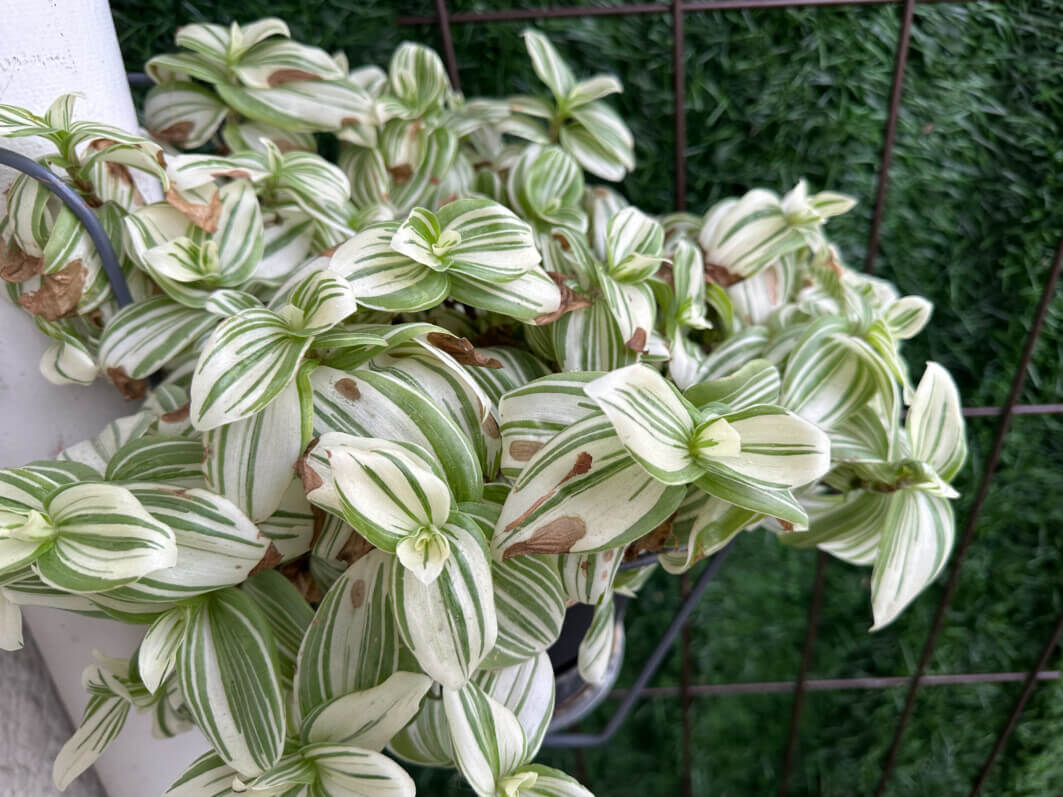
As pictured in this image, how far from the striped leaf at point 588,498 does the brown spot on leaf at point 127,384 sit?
253 millimetres

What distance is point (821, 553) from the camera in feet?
2.89

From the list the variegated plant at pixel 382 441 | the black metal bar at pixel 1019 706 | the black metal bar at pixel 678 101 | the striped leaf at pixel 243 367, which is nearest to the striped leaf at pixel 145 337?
the variegated plant at pixel 382 441

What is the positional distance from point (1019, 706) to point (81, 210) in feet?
3.45

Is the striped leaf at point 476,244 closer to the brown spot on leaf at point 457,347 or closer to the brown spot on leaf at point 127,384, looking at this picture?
the brown spot on leaf at point 457,347

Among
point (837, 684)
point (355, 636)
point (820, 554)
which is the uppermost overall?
point (355, 636)

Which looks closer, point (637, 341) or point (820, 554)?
point (637, 341)

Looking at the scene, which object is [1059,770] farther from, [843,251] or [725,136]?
[725,136]

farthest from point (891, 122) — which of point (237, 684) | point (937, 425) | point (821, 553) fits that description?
point (237, 684)

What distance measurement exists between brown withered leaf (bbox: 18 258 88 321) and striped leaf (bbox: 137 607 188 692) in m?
0.19

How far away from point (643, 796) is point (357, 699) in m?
0.87

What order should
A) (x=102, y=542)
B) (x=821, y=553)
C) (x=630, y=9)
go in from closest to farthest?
(x=102, y=542) < (x=630, y=9) < (x=821, y=553)

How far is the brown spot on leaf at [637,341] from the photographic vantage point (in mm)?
442

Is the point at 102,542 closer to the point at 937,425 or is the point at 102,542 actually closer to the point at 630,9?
the point at 937,425

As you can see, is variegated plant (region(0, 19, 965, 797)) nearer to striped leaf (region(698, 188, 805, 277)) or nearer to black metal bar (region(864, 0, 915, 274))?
striped leaf (region(698, 188, 805, 277))
